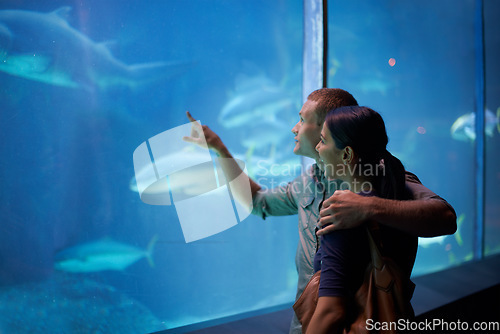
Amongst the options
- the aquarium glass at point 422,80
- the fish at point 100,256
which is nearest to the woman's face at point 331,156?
the fish at point 100,256

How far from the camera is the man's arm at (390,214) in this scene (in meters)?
1.01

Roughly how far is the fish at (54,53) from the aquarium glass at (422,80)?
2.39 meters

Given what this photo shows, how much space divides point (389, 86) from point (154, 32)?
3117mm

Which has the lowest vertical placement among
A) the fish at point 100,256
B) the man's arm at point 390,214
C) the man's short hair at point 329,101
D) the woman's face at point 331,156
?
the fish at point 100,256

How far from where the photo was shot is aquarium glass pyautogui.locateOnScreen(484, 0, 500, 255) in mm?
5129

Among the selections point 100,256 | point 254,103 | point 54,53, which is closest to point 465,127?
point 254,103

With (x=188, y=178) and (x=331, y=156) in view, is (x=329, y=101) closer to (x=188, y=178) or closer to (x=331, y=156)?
(x=331, y=156)

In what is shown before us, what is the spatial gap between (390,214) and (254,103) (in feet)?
7.78

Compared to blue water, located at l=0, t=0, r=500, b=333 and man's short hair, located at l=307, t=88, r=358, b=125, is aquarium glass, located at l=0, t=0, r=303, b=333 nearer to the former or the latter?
blue water, located at l=0, t=0, r=500, b=333

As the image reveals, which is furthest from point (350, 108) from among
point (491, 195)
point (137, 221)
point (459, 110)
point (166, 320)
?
point (491, 195)

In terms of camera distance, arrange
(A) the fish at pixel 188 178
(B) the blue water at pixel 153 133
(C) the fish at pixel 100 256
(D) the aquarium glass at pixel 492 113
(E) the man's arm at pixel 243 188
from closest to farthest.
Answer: (E) the man's arm at pixel 243 188 → (B) the blue water at pixel 153 133 → (C) the fish at pixel 100 256 → (A) the fish at pixel 188 178 → (D) the aquarium glass at pixel 492 113

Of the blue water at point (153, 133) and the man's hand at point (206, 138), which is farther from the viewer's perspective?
the blue water at point (153, 133)

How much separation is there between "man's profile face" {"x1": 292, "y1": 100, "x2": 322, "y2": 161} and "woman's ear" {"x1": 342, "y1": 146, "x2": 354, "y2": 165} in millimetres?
446

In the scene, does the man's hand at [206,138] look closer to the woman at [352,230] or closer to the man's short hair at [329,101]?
the man's short hair at [329,101]
